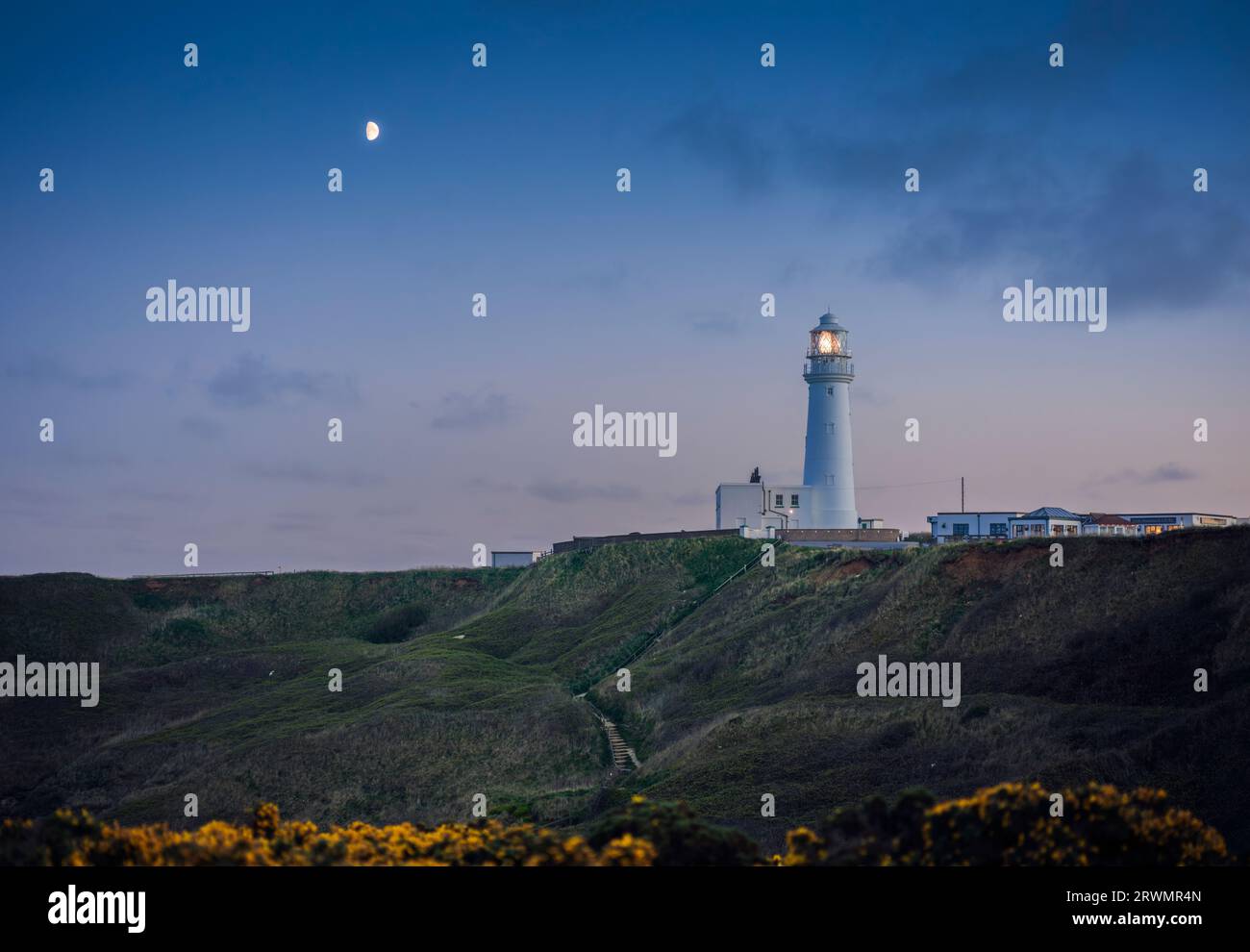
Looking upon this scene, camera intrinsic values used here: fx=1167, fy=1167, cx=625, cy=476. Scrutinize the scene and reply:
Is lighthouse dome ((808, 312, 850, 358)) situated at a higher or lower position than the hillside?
higher

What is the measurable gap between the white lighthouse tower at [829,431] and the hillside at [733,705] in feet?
28.4

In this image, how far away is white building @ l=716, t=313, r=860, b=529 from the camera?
94.3 meters

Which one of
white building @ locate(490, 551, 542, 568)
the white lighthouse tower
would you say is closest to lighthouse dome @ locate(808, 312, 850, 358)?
the white lighthouse tower

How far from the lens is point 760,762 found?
44125mm

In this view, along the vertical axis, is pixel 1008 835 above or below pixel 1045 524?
below

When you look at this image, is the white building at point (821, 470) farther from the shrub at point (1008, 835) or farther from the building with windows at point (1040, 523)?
the shrub at point (1008, 835)

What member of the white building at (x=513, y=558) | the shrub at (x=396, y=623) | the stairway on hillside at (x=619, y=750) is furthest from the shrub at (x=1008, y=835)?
the white building at (x=513, y=558)

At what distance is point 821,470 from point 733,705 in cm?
4300

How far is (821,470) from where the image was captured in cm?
9594

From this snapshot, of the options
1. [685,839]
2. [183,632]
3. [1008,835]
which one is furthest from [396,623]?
[1008,835]

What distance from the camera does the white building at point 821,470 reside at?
94312mm

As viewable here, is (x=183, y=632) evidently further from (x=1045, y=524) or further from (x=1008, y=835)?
(x=1008, y=835)

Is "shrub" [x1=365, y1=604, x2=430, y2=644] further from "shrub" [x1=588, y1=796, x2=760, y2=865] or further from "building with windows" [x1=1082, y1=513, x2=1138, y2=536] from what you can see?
"shrub" [x1=588, y1=796, x2=760, y2=865]
